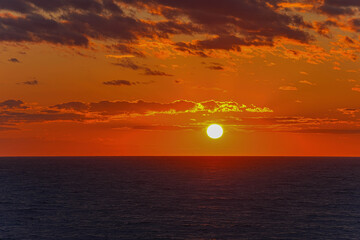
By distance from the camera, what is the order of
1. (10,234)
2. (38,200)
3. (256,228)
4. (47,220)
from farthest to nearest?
1. (38,200)
2. (47,220)
3. (256,228)
4. (10,234)

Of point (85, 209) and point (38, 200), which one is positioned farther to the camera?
point (38, 200)

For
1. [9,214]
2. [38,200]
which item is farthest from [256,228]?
[38,200]

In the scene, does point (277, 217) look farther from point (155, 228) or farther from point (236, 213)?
point (155, 228)

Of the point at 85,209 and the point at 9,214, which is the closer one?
the point at 9,214

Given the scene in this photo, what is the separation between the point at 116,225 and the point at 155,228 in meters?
6.99

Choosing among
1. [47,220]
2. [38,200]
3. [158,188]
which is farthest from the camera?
[158,188]

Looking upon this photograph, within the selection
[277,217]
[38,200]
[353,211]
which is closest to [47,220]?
[38,200]

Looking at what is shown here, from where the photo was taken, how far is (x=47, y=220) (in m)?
78.8

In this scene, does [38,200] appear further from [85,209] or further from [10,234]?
[10,234]

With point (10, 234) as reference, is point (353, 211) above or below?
above

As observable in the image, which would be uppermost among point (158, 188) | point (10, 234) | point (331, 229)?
point (158, 188)

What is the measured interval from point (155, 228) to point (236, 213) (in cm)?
2056

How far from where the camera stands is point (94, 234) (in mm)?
68062

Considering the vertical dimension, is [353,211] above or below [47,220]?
above
